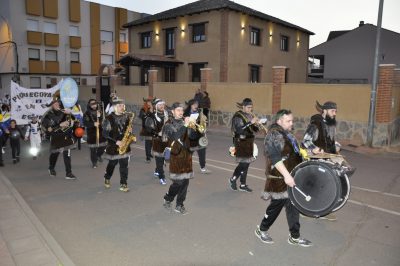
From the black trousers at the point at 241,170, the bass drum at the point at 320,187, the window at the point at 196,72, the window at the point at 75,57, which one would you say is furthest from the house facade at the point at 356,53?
the bass drum at the point at 320,187

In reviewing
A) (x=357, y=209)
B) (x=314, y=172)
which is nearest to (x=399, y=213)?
(x=357, y=209)

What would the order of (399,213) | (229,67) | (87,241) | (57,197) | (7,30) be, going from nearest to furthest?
(87,241)
(399,213)
(57,197)
(229,67)
(7,30)

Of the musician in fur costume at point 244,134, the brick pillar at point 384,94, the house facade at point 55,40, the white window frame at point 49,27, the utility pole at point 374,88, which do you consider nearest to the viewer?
the musician in fur costume at point 244,134

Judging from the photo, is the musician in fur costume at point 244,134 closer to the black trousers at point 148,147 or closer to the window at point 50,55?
the black trousers at point 148,147

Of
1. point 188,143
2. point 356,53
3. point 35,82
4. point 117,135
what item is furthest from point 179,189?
point 35,82

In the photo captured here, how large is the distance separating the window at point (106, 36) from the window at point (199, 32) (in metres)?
20.0

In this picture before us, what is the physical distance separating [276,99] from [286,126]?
11857 mm

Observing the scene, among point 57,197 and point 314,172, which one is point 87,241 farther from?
point 314,172

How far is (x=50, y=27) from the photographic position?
38.5 meters

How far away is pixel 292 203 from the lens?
190 inches

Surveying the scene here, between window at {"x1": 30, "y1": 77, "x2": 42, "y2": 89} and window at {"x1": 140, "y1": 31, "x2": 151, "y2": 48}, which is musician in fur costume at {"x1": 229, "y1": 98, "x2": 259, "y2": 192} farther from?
window at {"x1": 30, "y1": 77, "x2": 42, "y2": 89}

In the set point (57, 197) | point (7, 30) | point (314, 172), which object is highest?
point (7, 30)

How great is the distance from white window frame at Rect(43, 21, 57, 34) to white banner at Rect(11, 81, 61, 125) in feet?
92.5

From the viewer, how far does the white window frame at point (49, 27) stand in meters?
38.0
